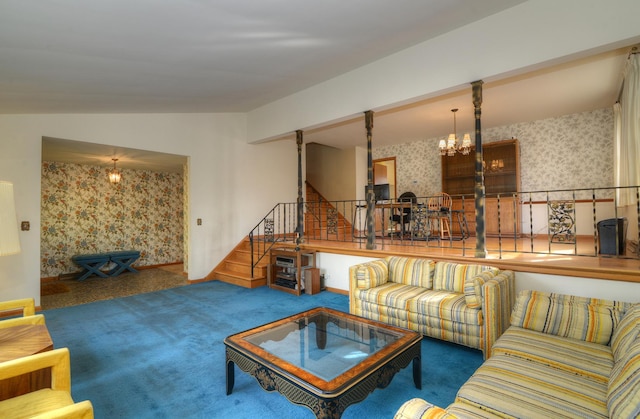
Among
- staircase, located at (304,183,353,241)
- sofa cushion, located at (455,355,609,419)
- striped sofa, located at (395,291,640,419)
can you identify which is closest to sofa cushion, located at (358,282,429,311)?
striped sofa, located at (395,291,640,419)

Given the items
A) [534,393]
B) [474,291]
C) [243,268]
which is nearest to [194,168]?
[243,268]

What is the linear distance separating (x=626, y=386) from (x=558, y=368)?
493 millimetres

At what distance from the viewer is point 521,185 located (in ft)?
23.2

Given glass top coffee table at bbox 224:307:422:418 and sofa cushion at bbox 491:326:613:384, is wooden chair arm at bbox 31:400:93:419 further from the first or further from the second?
sofa cushion at bbox 491:326:613:384

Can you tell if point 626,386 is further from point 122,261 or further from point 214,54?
point 122,261

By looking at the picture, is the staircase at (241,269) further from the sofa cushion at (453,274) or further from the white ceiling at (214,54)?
the sofa cushion at (453,274)

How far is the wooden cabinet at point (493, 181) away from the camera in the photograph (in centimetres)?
703

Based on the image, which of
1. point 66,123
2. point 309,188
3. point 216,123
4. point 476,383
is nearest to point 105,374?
point 476,383

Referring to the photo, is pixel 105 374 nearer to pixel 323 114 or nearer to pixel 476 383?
pixel 476 383

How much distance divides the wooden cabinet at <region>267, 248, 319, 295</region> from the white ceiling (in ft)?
9.74

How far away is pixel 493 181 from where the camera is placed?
296 inches

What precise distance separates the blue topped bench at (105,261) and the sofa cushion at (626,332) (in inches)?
318

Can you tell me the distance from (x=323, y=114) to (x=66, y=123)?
4.15 meters

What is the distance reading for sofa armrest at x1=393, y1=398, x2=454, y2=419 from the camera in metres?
1.14
